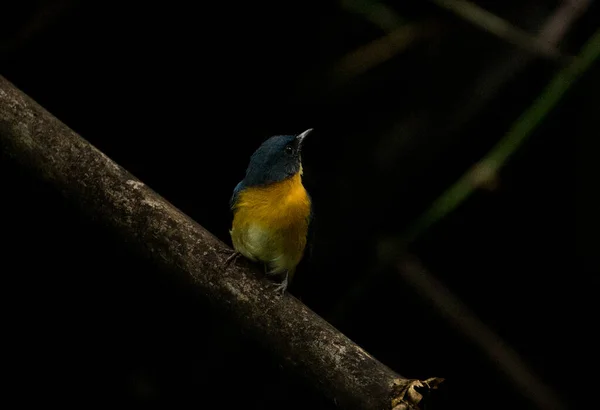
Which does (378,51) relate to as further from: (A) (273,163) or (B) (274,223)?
(B) (274,223)

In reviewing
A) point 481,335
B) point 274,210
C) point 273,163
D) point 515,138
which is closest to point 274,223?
point 274,210

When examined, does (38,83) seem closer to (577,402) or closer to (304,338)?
(304,338)

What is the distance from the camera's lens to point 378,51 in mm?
2742

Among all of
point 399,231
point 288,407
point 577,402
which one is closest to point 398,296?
point 399,231

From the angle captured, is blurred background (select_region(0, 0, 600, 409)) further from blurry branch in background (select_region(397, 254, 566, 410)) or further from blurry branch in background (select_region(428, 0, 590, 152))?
blurry branch in background (select_region(397, 254, 566, 410))

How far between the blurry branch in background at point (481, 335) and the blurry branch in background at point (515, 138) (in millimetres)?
639

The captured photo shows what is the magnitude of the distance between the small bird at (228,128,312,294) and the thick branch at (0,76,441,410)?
512mm

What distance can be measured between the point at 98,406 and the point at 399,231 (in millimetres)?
1396

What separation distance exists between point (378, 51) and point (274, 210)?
3.02ft

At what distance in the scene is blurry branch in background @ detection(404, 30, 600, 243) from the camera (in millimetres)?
1713

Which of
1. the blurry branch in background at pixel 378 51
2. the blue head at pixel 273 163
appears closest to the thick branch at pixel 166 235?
the blue head at pixel 273 163

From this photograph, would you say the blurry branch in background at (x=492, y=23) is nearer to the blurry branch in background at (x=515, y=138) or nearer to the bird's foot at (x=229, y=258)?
the blurry branch in background at (x=515, y=138)

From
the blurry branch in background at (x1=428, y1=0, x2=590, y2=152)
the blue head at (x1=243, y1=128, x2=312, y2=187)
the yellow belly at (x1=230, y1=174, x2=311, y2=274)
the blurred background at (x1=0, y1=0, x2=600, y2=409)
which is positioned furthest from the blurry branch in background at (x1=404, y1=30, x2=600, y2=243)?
the blurry branch in background at (x1=428, y1=0, x2=590, y2=152)

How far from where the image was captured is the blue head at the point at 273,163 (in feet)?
7.41
